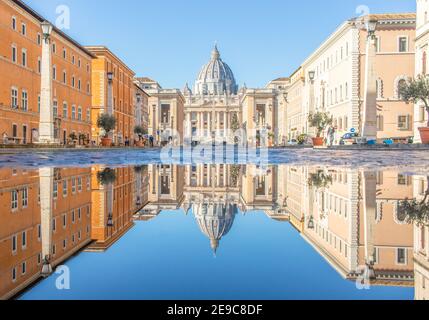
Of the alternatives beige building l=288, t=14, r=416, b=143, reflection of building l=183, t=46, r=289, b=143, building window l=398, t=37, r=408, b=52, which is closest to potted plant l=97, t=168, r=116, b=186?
beige building l=288, t=14, r=416, b=143

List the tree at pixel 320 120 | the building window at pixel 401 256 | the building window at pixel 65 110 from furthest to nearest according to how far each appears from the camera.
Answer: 1. the tree at pixel 320 120
2. the building window at pixel 65 110
3. the building window at pixel 401 256

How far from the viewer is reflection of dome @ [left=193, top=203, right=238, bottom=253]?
130 inches

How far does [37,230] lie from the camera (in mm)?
3691

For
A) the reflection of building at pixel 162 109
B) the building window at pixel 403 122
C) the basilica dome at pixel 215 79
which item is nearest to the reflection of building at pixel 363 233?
the building window at pixel 403 122

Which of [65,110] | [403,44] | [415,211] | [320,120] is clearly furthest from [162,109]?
[415,211]

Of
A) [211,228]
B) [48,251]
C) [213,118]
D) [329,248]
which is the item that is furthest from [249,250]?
[213,118]

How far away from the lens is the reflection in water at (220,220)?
268cm

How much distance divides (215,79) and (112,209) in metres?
187

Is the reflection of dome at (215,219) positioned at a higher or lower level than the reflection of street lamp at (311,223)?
higher

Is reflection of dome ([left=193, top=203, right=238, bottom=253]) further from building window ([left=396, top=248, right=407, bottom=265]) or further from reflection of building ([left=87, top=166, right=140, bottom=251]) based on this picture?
building window ([left=396, top=248, right=407, bottom=265])

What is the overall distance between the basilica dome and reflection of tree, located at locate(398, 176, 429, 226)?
18199cm

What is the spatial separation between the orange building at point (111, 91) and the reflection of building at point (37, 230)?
48651 mm

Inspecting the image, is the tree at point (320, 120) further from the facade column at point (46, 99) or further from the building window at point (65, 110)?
the facade column at point (46, 99)
